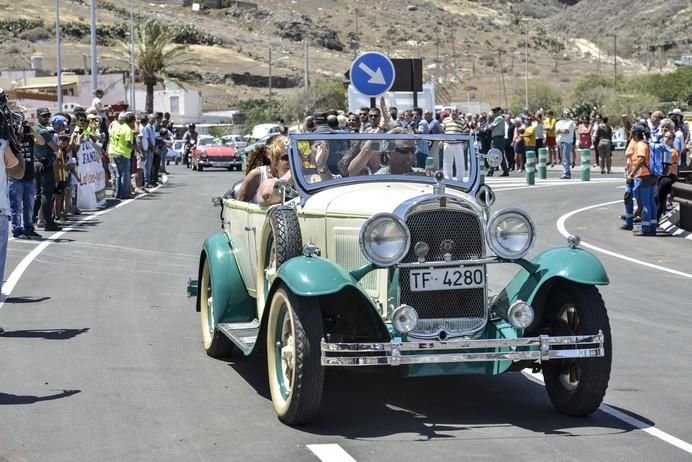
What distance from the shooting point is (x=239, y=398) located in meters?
7.91

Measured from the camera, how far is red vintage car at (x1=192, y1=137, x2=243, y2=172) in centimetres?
4319

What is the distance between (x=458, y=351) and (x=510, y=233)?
0.92 meters

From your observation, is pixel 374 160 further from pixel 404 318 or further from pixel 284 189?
pixel 404 318

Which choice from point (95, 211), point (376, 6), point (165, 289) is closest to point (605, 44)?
point (376, 6)

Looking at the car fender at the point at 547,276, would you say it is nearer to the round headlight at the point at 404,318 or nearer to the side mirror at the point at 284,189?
the round headlight at the point at 404,318

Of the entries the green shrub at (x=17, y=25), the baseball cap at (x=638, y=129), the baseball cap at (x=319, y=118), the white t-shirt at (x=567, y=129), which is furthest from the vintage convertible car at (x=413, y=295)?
the green shrub at (x=17, y=25)

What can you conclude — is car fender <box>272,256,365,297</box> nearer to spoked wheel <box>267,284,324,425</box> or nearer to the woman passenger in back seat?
spoked wheel <box>267,284,324,425</box>

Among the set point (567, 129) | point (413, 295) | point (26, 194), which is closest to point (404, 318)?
point (413, 295)

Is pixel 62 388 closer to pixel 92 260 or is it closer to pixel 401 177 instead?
pixel 401 177

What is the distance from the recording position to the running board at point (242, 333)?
8.10 metres

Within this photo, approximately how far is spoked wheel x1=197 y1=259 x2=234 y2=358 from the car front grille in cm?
229

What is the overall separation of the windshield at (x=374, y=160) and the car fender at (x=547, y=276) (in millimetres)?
1107

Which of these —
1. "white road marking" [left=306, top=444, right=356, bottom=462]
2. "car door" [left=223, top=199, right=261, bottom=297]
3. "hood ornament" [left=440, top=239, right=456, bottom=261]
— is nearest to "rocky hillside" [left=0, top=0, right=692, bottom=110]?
"car door" [left=223, top=199, right=261, bottom=297]

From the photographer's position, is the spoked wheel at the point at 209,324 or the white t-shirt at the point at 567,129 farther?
the white t-shirt at the point at 567,129
